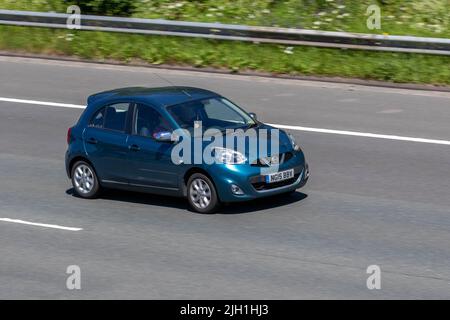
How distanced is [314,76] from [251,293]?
11399 millimetres

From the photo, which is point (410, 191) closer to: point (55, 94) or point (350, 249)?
point (350, 249)

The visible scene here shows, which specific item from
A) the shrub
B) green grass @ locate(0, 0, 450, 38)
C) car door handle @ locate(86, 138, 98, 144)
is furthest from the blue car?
the shrub

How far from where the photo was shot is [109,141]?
14797 millimetres

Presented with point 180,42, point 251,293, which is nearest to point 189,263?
point 251,293

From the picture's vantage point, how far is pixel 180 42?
23.0 m

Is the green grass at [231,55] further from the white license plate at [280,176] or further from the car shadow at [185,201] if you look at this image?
the white license plate at [280,176]

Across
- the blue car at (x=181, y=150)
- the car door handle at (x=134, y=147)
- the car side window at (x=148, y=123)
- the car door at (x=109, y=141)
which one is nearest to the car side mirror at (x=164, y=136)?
the blue car at (x=181, y=150)

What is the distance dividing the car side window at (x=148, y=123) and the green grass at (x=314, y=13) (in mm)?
8897

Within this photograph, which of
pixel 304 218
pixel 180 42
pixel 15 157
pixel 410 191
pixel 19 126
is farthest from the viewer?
pixel 180 42

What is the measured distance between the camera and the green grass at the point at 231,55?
20.9 metres

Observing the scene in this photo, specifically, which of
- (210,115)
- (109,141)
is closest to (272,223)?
(210,115)

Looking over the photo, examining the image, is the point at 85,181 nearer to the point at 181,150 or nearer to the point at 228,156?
the point at 181,150

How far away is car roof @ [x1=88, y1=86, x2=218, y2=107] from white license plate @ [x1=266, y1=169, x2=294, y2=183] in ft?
5.92

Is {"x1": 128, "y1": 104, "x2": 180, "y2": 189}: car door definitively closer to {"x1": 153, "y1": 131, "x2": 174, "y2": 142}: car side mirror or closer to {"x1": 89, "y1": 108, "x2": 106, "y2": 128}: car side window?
{"x1": 153, "y1": 131, "x2": 174, "y2": 142}: car side mirror
